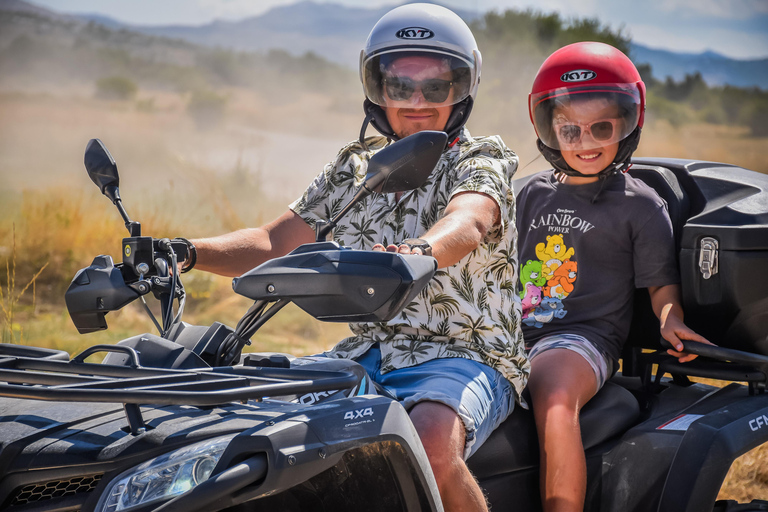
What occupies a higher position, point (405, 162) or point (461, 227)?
point (405, 162)

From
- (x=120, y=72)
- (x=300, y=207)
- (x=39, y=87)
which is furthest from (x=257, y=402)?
(x=120, y=72)

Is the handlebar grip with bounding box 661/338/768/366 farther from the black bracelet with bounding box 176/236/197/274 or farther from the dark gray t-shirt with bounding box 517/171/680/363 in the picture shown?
the black bracelet with bounding box 176/236/197/274

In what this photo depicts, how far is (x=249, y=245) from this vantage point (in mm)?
2676

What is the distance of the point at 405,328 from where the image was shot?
Answer: 2.32 meters

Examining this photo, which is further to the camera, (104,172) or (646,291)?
(646,291)

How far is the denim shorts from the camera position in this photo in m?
1.99

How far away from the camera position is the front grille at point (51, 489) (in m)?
1.34

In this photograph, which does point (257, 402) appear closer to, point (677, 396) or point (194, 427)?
point (194, 427)

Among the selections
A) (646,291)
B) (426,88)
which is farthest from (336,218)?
(646,291)

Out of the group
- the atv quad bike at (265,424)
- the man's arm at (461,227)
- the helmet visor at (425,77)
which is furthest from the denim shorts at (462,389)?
the helmet visor at (425,77)

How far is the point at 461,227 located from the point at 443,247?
12 centimetres

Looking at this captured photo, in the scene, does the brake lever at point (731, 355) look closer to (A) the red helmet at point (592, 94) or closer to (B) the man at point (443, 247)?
(B) the man at point (443, 247)

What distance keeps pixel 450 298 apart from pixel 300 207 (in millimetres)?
766

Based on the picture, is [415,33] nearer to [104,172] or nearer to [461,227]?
[461,227]
